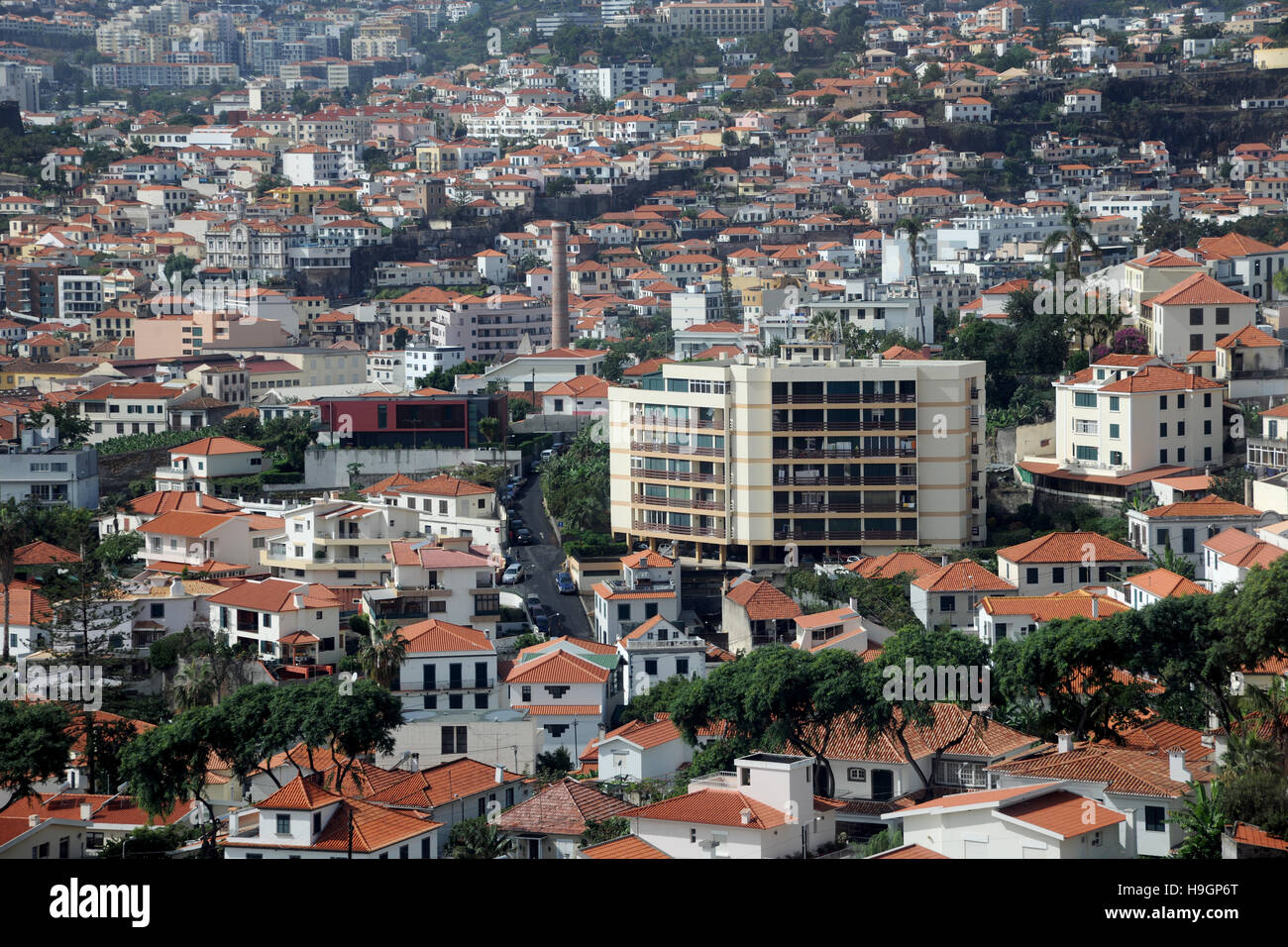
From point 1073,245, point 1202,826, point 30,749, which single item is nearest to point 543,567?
point 30,749

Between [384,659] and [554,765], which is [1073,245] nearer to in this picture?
[384,659]

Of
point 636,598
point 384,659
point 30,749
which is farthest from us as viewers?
point 636,598

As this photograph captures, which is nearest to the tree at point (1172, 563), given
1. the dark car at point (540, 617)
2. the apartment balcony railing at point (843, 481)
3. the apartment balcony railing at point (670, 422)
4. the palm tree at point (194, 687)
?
the apartment balcony railing at point (843, 481)

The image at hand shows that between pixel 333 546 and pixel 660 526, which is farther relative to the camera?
pixel 660 526

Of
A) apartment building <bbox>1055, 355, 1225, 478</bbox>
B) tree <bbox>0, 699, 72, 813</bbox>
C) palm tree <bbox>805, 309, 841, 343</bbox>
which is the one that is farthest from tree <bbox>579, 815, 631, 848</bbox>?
palm tree <bbox>805, 309, 841, 343</bbox>

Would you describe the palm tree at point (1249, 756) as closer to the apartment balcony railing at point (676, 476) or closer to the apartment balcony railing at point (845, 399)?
the apartment balcony railing at point (845, 399)
